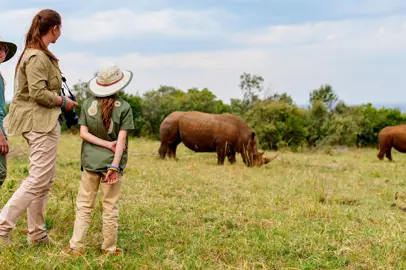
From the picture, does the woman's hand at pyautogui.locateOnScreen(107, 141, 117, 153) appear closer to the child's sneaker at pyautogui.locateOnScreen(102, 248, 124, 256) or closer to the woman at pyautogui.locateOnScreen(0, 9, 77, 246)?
the woman at pyautogui.locateOnScreen(0, 9, 77, 246)

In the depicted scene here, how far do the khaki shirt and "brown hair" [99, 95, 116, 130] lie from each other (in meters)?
0.45

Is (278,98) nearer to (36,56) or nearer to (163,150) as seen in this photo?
(163,150)

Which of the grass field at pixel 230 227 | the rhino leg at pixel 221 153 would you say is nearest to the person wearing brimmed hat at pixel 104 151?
the grass field at pixel 230 227

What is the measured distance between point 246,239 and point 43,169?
2266 mm

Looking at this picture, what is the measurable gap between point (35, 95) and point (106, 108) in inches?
26.1

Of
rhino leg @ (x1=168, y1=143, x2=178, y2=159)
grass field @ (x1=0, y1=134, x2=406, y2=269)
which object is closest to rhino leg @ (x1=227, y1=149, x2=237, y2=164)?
rhino leg @ (x1=168, y1=143, x2=178, y2=159)

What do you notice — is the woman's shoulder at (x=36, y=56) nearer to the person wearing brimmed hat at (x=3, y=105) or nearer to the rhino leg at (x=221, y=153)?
the person wearing brimmed hat at (x=3, y=105)

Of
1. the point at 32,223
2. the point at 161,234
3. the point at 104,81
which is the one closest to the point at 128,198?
the point at 161,234

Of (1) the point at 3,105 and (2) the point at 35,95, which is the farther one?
(1) the point at 3,105

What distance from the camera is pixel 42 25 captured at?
4750mm

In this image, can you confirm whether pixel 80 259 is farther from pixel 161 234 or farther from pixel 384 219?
pixel 384 219

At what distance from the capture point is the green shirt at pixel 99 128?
4.77 meters

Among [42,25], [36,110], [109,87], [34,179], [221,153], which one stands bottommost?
[221,153]

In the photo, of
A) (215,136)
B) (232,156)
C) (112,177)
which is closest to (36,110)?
(112,177)
